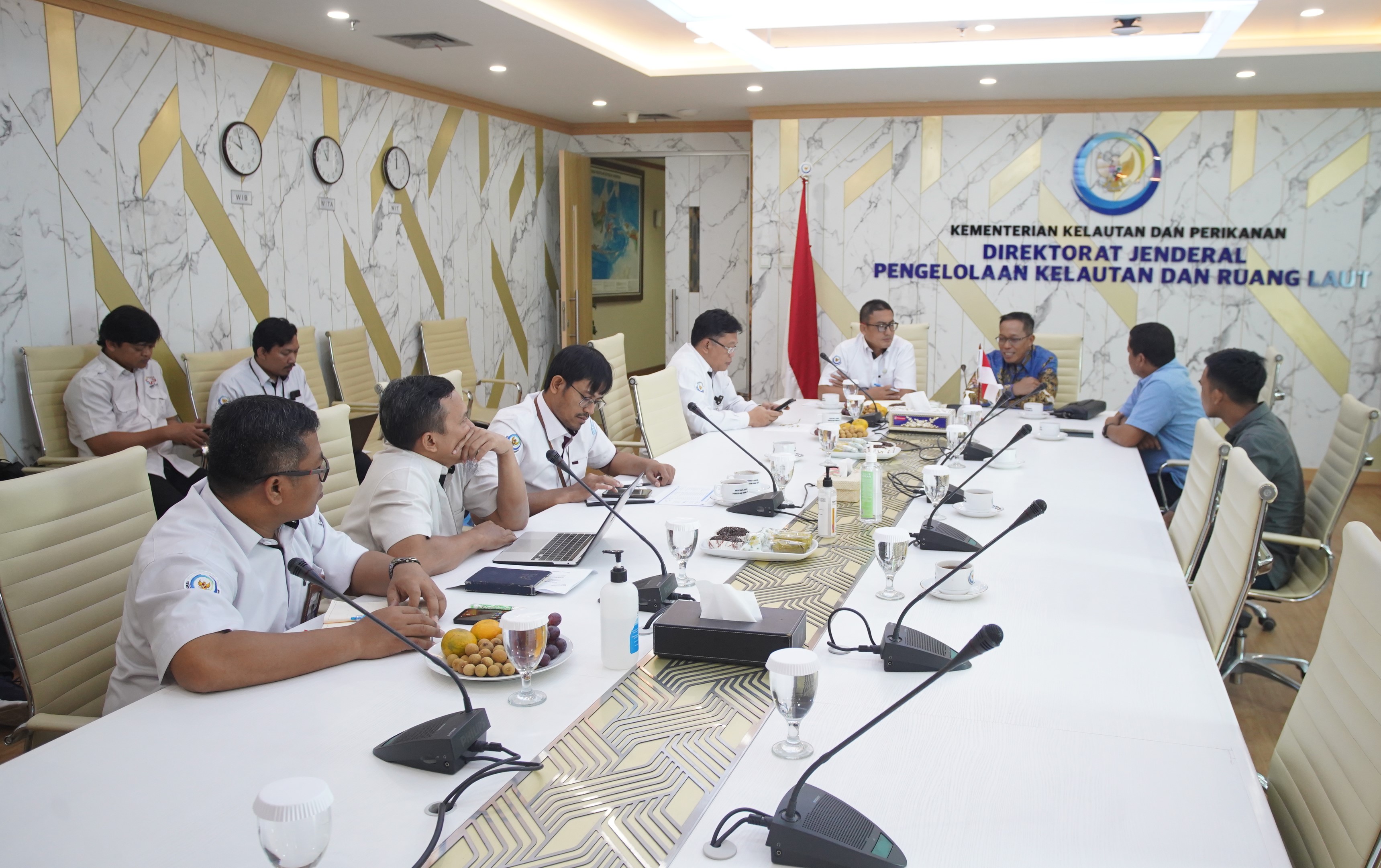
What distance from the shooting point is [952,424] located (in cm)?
414

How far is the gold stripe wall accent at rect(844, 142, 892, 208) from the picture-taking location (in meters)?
7.42

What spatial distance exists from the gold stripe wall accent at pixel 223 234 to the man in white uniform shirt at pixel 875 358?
321cm

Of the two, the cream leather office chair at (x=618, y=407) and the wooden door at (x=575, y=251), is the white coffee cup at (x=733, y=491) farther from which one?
the wooden door at (x=575, y=251)

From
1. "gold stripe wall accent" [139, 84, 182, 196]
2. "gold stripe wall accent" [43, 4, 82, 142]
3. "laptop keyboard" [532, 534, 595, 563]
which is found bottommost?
"laptop keyboard" [532, 534, 595, 563]

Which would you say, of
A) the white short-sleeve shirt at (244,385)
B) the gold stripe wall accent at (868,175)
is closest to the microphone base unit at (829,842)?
the white short-sleeve shirt at (244,385)

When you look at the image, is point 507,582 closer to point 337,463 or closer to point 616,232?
point 337,463

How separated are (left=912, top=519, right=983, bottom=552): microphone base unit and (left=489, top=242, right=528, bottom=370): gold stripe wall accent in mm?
5635

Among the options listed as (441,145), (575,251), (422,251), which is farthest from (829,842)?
(575,251)

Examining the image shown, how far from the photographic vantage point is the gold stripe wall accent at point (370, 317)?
6.05 m

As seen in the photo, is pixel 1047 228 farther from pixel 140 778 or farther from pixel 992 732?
pixel 140 778

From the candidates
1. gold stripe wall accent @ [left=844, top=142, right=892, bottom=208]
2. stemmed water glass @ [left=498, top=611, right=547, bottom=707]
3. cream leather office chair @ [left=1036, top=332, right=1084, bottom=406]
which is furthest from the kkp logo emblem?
stemmed water glass @ [left=498, top=611, right=547, bottom=707]

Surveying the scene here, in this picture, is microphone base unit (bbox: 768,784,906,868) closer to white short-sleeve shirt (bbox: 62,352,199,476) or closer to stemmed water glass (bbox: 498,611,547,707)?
stemmed water glass (bbox: 498,611,547,707)

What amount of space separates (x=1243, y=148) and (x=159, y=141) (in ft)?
22.3

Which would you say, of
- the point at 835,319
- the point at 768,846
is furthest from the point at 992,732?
the point at 835,319
